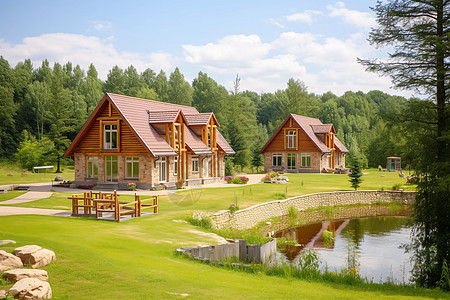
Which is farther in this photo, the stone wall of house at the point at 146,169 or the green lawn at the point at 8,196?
the stone wall of house at the point at 146,169

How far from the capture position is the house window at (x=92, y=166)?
32.1 meters

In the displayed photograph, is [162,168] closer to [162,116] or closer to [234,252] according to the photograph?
[162,116]

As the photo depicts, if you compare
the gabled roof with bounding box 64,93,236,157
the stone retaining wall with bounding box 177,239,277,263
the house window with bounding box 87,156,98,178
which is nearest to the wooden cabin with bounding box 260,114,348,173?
the gabled roof with bounding box 64,93,236,157

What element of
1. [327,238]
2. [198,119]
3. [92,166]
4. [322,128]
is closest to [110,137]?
[92,166]

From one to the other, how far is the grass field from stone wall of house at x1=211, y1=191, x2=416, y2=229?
444cm

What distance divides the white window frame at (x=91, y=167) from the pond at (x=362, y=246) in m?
16.2

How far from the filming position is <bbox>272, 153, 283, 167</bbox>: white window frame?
53359 mm

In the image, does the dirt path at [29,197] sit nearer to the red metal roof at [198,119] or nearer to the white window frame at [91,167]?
the white window frame at [91,167]

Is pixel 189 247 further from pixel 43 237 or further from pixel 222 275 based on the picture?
pixel 43 237

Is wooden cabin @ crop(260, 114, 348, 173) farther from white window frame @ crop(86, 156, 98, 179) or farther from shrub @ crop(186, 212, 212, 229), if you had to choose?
shrub @ crop(186, 212, 212, 229)

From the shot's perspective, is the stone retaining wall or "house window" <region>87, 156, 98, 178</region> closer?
the stone retaining wall

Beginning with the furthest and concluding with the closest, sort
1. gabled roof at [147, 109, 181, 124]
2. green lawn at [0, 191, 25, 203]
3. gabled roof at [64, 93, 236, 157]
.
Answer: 1. gabled roof at [147, 109, 181, 124]
2. gabled roof at [64, 93, 236, 157]
3. green lawn at [0, 191, 25, 203]

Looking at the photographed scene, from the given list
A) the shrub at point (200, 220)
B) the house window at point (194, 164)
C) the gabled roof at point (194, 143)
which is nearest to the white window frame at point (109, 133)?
the gabled roof at point (194, 143)

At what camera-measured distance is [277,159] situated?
53.6 meters
